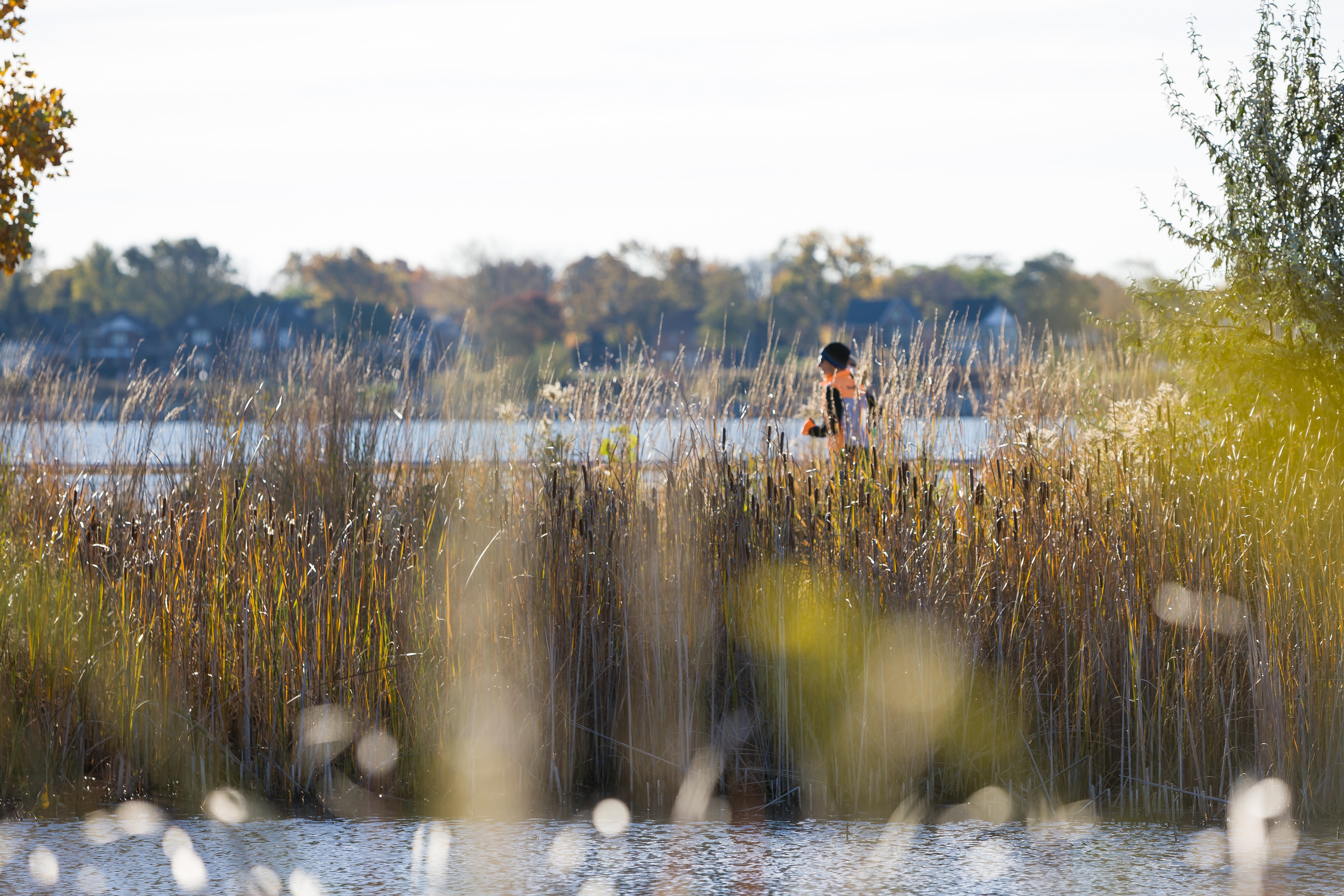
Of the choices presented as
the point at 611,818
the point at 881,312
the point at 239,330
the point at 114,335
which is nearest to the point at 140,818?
the point at 611,818

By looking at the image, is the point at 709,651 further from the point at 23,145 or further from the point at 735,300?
the point at 735,300

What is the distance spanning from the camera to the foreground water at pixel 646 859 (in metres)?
3.05

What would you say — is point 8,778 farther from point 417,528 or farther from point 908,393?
point 908,393

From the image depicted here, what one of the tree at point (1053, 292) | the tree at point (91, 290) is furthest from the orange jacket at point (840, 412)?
the tree at point (91, 290)

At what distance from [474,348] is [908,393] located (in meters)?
3.65

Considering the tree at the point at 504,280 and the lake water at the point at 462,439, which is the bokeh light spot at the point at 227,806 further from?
the tree at the point at 504,280

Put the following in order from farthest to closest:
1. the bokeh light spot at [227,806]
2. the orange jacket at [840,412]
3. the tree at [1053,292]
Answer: the tree at [1053,292] < the orange jacket at [840,412] < the bokeh light spot at [227,806]

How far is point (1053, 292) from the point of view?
55406mm

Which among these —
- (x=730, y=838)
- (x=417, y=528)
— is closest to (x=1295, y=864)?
(x=730, y=838)

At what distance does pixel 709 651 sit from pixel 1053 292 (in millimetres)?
54863

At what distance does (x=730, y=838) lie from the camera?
3.43 m

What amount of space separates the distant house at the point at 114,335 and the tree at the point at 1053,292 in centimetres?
4530

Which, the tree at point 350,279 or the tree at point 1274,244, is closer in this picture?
the tree at point 1274,244

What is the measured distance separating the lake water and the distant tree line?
48.9m
